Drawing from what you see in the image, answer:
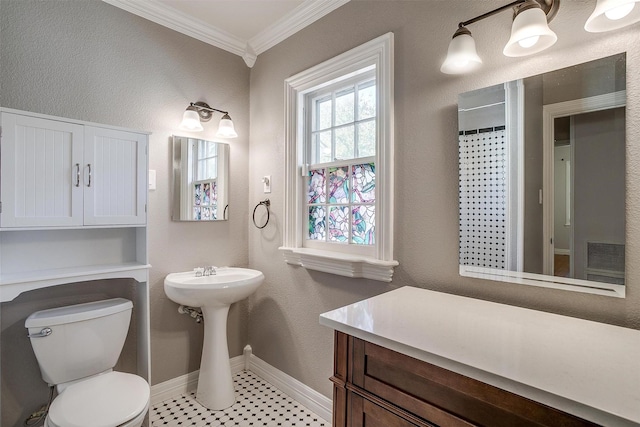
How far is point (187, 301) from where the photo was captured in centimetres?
191

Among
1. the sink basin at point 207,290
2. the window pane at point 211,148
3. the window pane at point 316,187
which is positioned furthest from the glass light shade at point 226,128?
the sink basin at point 207,290

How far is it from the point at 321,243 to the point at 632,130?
5.14 feet

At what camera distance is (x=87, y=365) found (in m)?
1.64

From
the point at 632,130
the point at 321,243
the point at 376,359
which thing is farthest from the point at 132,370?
the point at 632,130

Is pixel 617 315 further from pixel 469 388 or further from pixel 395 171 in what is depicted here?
pixel 395 171

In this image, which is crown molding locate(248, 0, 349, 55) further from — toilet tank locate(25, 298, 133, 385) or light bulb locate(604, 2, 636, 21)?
toilet tank locate(25, 298, 133, 385)

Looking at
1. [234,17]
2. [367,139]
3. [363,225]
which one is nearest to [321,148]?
[367,139]

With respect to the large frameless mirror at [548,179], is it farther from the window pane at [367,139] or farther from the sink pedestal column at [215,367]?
the sink pedestal column at [215,367]

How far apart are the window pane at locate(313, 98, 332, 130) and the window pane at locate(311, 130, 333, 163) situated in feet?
0.18

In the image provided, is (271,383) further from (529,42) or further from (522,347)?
(529,42)

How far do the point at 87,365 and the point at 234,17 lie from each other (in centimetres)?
233

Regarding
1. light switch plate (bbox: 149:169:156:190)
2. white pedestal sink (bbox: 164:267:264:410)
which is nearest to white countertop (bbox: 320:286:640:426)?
white pedestal sink (bbox: 164:267:264:410)

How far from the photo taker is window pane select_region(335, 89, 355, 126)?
6.55 ft

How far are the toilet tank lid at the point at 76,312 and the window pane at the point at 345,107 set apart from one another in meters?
1.71
